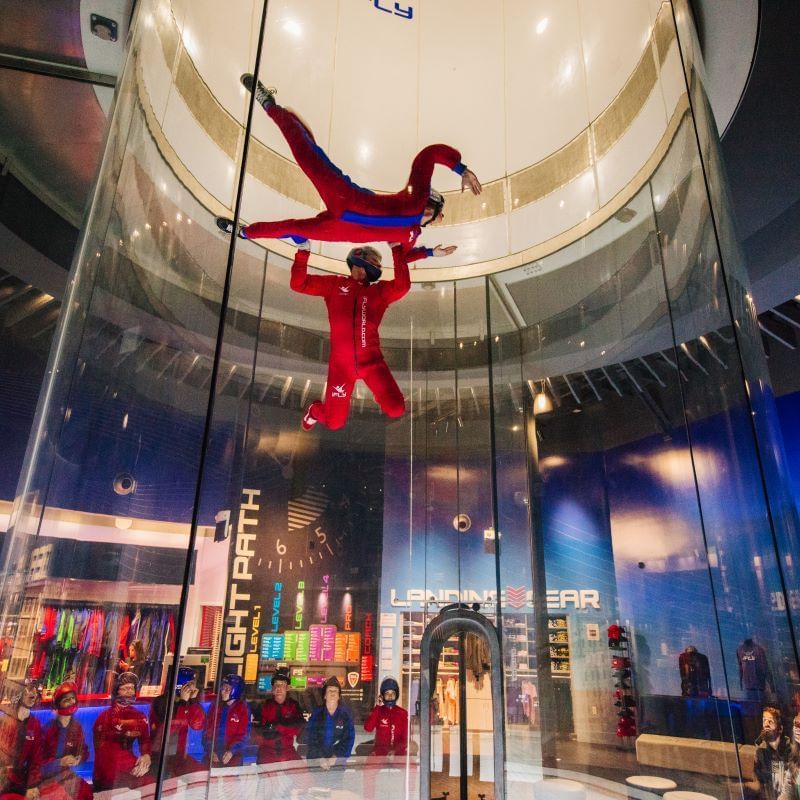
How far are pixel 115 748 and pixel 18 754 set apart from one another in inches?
14.7

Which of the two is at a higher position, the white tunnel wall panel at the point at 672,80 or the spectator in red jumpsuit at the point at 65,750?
the white tunnel wall panel at the point at 672,80

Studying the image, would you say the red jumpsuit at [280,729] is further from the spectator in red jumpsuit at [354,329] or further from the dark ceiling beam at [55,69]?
the dark ceiling beam at [55,69]

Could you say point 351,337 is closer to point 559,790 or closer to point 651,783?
point 559,790

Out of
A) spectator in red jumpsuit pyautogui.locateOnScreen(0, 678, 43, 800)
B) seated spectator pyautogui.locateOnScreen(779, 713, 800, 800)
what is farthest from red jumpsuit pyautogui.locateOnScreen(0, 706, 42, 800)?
seated spectator pyautogui.locateOnScreen(779, 713, 800, 800)

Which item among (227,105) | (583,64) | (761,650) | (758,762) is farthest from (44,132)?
(758,762)

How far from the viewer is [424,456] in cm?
494

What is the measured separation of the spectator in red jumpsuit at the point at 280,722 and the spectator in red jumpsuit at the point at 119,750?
200 cm

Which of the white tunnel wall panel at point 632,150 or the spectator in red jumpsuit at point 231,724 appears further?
the spectator in red jumpsuit at point 231,724

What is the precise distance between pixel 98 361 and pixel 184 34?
6.38 ft

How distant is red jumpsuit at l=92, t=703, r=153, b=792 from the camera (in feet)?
7.76

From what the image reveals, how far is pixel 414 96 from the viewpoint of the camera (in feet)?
14.5

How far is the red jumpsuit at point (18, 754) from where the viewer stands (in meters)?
2.03

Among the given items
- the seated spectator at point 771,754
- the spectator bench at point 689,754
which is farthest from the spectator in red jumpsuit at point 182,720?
the spectator bench at point 689,754

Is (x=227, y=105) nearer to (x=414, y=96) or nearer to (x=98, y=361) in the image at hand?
(x=414, y=96)
